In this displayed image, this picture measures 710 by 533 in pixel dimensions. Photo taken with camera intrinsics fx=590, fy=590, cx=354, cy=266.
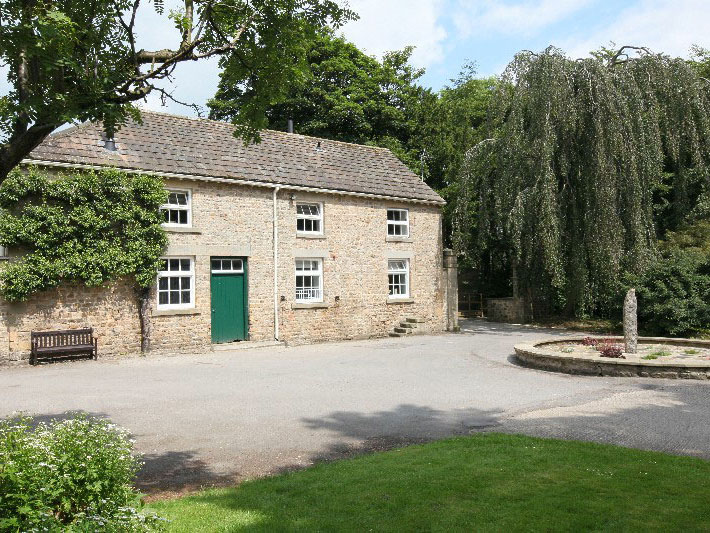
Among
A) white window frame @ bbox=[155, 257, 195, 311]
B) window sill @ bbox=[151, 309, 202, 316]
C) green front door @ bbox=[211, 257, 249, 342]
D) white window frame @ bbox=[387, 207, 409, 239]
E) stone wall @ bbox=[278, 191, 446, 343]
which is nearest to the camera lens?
window sill @ bbox=[151, 309, 202, 316]

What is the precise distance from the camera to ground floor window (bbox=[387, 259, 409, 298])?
24109 millimetres

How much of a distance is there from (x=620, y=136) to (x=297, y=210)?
1169 cm

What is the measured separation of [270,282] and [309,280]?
1.79 meters

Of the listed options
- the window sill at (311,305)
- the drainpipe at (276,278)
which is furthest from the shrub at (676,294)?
the drainpipe at (276,278)

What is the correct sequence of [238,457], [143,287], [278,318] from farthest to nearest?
[278,318] → [143,287] → [238,457]

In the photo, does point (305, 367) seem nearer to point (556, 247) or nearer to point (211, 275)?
point (211, 275)

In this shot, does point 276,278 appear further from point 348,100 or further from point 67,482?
point 348,100

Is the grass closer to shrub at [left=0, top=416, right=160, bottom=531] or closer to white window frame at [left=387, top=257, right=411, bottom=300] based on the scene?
shrub at [left=0, top=416, right=160, bottom=531]

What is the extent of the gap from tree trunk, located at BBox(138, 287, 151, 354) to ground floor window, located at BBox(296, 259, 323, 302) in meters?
5.47

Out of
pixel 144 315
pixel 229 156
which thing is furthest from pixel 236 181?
pixel 144 315

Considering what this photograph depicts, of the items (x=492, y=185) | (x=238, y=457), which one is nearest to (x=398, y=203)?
(x=492, y=185)

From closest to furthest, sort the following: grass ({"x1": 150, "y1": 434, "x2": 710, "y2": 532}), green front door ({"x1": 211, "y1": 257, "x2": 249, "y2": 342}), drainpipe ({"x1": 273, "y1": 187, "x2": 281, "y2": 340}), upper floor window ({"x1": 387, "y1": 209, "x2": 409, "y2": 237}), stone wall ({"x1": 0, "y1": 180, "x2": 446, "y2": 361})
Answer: grass ({"x1": 150, "y1": 434, "x2": 710, "y2": 532}) → stone wall ({"x1": 0, "y1": 180, "x2": 446, "y2": 361}) → green front door ({"x1": 211, "y1": 257, "x2": 249, "y2": 342}) → drainpipe ({"x1": 273, "y1": 187, "x2": 281, "y2": 340}) → upper floor window ({"x1": 387, "y1": 209, "x2": 409, "y2": 237})

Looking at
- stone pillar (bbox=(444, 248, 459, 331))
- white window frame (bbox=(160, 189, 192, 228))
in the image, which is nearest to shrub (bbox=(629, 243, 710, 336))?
stone pillar (bbox=(444, 248, 459, 331))

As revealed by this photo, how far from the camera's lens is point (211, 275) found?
1903 centimetres
